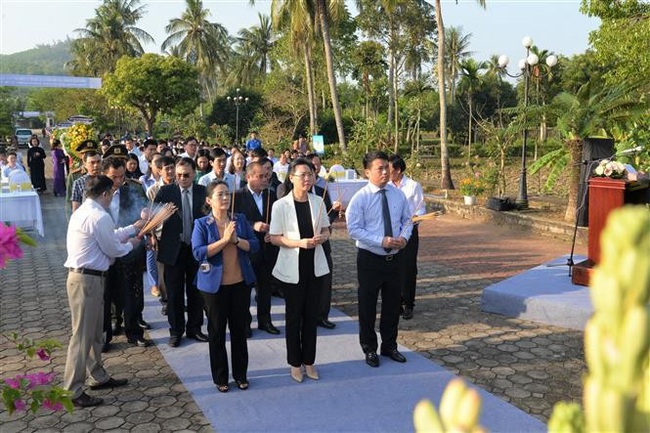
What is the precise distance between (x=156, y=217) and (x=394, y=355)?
239 centimetres

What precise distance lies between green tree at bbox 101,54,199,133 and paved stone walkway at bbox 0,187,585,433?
2786 centimetres

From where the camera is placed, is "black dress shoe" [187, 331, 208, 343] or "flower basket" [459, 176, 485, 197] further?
"flower basket" [459, 176, 485, 197]

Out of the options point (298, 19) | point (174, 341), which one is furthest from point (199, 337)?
point (298, 19)

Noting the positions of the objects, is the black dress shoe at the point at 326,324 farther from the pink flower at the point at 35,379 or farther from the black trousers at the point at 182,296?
the pink flower at the point at 35,379

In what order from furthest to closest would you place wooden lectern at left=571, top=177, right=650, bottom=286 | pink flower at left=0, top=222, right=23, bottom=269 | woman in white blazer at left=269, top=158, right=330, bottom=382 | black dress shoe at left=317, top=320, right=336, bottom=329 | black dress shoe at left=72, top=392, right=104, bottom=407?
wooden lectern at left=571, top=177, right=650, bottom=286 < black dress shoe at left=317, top=320, right=336, bottom=329 < woman in white blazer at left=269, top=158, right=330, bottom=382 < black dress shoe at left=72, top=392, right=104, bottom=407 < pink flower at left=0, top=222, right=23, bottom=269

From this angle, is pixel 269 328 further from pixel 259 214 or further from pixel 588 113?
pixel 588 113

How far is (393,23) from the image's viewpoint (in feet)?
114

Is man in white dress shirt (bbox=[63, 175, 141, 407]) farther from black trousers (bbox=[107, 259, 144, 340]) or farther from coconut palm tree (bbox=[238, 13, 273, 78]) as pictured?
coconut palm tree (bbox=[238, 13, 273, 78])

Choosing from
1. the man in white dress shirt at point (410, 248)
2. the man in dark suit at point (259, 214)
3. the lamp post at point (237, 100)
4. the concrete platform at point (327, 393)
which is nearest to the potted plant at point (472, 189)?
the man in white dress shirt at point (410, 248)

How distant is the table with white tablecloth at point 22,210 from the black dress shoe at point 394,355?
833 cm

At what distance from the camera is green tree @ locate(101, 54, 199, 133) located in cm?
3519

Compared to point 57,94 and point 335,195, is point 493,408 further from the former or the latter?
point 57,94

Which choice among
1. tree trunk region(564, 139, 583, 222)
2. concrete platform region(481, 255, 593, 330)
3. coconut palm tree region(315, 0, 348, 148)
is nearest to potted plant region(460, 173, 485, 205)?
tree trunk region(564, 139, 583, 222)

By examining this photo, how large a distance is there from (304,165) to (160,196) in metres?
1.70
